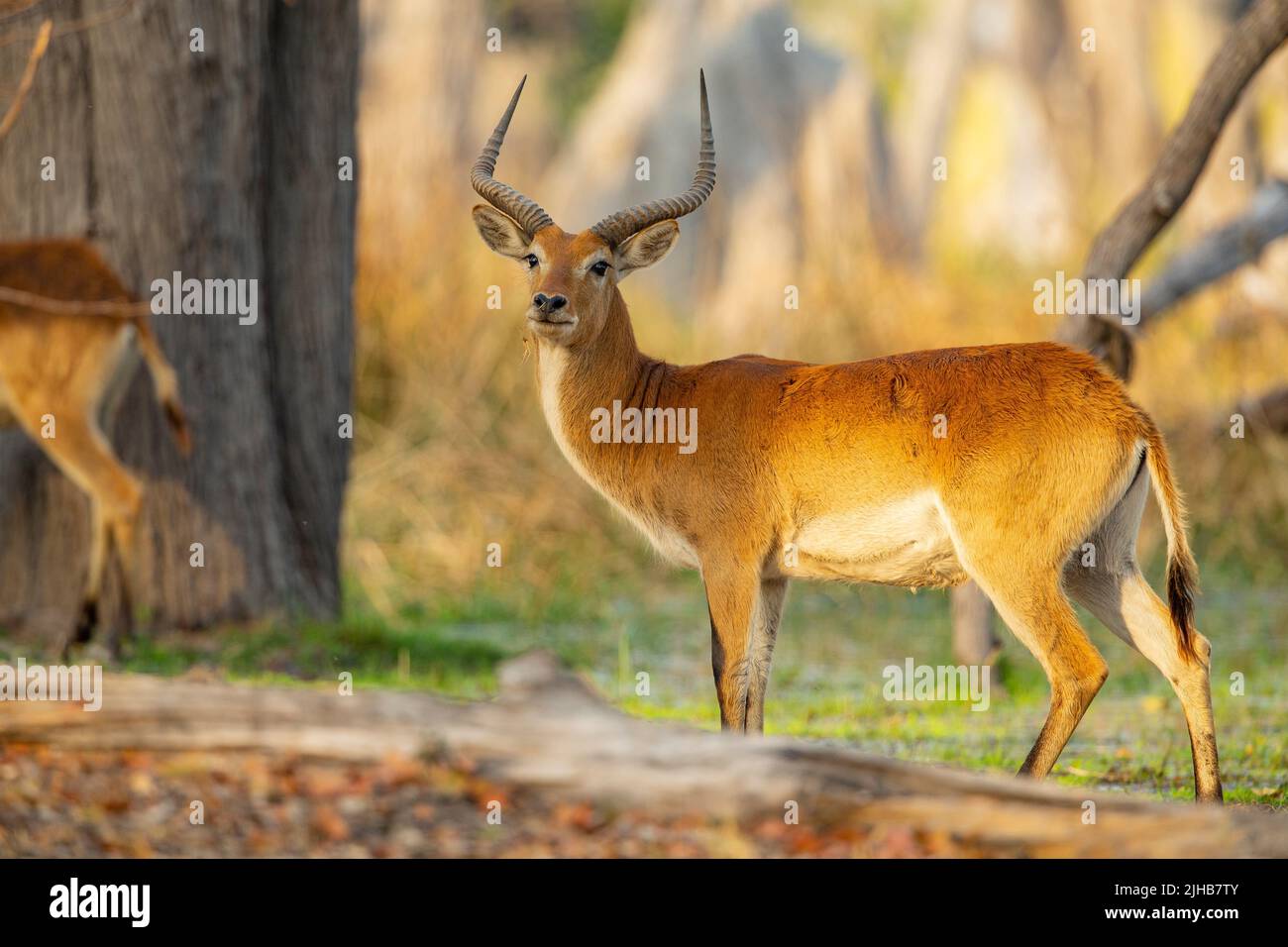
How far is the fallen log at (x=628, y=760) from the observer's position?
14.9 feet

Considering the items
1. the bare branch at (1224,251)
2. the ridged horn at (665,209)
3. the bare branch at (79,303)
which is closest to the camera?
the ridged horn at (665,209)

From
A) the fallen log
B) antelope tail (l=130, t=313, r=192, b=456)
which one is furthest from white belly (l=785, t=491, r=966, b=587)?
antelope tail (l=130, t=313, r=192, b=456)

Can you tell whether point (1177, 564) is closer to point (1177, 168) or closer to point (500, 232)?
point (1177, 168)

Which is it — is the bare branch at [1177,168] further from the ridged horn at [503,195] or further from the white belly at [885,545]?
the ridged horn at [503,195]

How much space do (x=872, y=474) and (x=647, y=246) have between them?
1598mm

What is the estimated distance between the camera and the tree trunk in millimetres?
9531

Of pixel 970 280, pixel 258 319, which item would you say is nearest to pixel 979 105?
pixel 970 280

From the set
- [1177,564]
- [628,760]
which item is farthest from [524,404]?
[628,760]

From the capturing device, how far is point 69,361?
9039mm

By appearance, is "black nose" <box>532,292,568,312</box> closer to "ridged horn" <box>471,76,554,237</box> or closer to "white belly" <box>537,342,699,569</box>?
"white belly" <box>537,342,699,569</box>

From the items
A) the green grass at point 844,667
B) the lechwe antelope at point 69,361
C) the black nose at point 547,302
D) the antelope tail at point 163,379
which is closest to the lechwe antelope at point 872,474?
the black nose at point 547,302

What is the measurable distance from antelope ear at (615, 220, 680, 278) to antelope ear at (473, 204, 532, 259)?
0.41 m
